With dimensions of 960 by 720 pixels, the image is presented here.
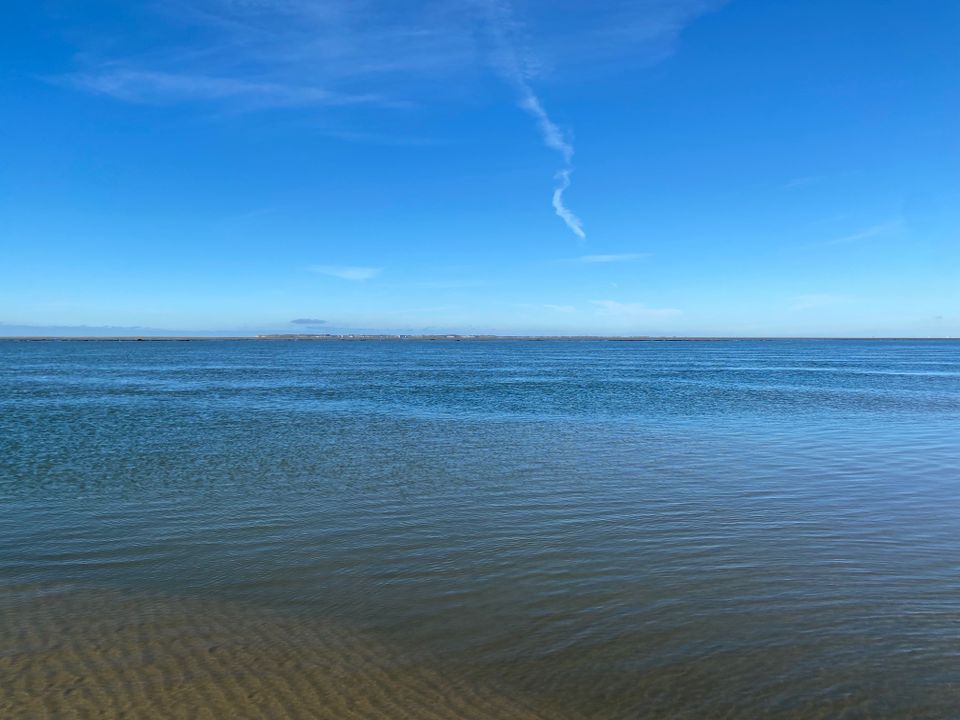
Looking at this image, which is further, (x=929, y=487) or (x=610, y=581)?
(x=929, y=487)

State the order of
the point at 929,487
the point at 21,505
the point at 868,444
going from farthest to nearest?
the point at 868,444
the point at 929,487
the point at 21,505

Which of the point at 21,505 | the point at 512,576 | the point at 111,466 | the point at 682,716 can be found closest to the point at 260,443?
the point at 111,466

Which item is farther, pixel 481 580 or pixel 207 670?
pixel 481 580

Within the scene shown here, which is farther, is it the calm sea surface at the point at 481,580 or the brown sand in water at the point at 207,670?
the calm sea surface at the point at 481,580

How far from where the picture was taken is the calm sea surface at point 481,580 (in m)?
6.54

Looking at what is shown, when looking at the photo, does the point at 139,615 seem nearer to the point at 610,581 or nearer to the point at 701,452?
the point at 610,581

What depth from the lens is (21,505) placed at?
13.8 m

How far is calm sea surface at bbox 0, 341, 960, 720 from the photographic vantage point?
6.54 meters

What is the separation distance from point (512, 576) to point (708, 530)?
4359 mm

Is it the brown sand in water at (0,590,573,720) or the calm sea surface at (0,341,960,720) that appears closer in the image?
the brown sand in water at (0,590,573,720)

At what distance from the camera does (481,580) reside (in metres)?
9.51

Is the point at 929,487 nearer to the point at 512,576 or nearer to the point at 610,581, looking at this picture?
the point at 610,581

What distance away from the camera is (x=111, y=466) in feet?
59.4

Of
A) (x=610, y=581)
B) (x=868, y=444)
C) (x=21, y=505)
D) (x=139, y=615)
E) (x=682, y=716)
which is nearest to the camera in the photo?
(x=682, y=716)
